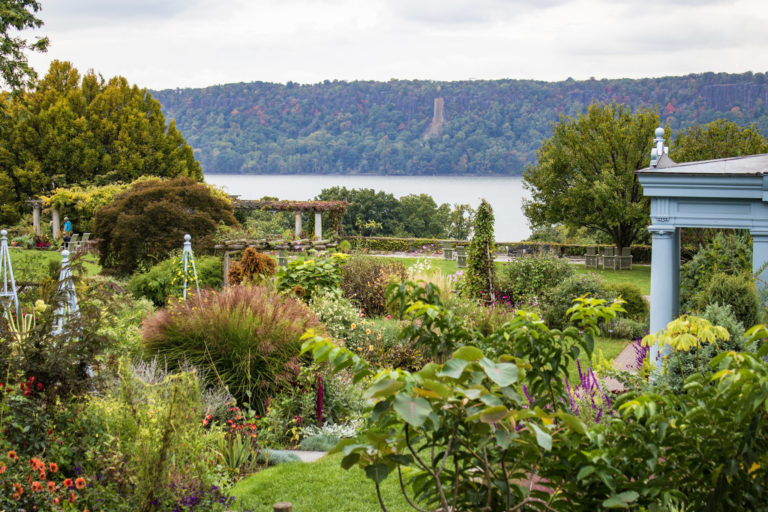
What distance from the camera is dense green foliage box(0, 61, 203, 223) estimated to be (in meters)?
32.5

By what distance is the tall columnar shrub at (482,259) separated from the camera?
553 inches

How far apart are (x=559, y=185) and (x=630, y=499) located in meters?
26.9

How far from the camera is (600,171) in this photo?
1067 inches

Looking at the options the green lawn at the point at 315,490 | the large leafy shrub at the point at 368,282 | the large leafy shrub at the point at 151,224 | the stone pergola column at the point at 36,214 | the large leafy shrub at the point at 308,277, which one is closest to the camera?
the green lawn at the point at 315,490

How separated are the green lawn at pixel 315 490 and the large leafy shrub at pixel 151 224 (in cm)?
1006

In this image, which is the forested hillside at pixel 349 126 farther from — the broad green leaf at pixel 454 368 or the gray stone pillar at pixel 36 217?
the broad green leaf at pixel 454 368

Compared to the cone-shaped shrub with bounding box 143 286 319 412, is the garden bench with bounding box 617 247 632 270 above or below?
below

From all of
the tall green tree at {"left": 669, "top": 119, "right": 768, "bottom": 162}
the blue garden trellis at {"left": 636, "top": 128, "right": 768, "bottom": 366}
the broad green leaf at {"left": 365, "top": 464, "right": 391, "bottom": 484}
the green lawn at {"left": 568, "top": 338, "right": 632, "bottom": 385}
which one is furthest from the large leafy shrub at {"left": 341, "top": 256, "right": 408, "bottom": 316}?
the tall green tree at {"left": 669, "top": 119, "right": 768, "bottom": 162}

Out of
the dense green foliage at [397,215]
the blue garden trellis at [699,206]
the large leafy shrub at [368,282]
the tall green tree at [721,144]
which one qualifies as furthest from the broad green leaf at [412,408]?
the dense green foliage at [397,215]

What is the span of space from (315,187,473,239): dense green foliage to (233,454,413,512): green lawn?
35652 mm

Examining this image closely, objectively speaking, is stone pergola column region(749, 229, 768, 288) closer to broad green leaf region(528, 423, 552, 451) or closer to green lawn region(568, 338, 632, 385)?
green lawn region(568, 338, 632, 385)

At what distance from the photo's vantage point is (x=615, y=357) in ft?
36.2

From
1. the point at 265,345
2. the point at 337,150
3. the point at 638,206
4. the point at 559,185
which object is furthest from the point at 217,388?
the point at 337,150

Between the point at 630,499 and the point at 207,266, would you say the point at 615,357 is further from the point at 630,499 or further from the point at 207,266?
the point at 630,499
